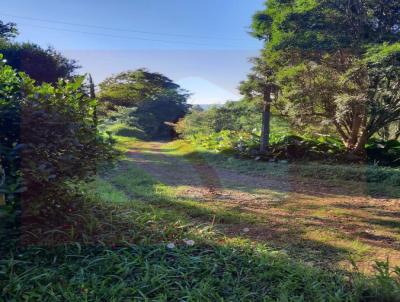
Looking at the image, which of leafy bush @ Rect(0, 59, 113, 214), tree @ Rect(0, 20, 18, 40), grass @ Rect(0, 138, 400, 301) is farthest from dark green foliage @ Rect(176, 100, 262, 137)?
leafy bush @ Rect(0, 59, 113, 214)

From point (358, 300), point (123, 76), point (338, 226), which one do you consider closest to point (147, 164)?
point (338, 226)

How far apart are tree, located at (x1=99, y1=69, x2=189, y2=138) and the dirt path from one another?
12.5 m

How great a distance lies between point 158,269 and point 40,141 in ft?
3.73

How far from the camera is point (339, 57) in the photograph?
6797 mm

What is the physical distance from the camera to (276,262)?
225 centimetres

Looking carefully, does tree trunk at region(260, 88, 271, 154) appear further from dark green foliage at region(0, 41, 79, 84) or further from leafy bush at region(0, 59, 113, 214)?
leafy bush at region(0, 59, 113, 214)

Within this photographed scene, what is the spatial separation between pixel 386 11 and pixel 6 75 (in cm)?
692

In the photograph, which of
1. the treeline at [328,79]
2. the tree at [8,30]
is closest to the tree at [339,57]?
the treeline at [328,79]

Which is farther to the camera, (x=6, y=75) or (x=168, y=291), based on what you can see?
(x=6, y=75)

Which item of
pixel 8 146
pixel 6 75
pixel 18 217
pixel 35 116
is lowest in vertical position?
pixel 18 217

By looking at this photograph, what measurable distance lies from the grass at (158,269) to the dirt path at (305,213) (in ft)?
0.60

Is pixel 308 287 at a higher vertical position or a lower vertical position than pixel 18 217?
lower

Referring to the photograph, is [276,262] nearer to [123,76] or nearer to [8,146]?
[8,146]

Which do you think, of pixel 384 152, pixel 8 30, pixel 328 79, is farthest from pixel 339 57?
pixel 8 30
